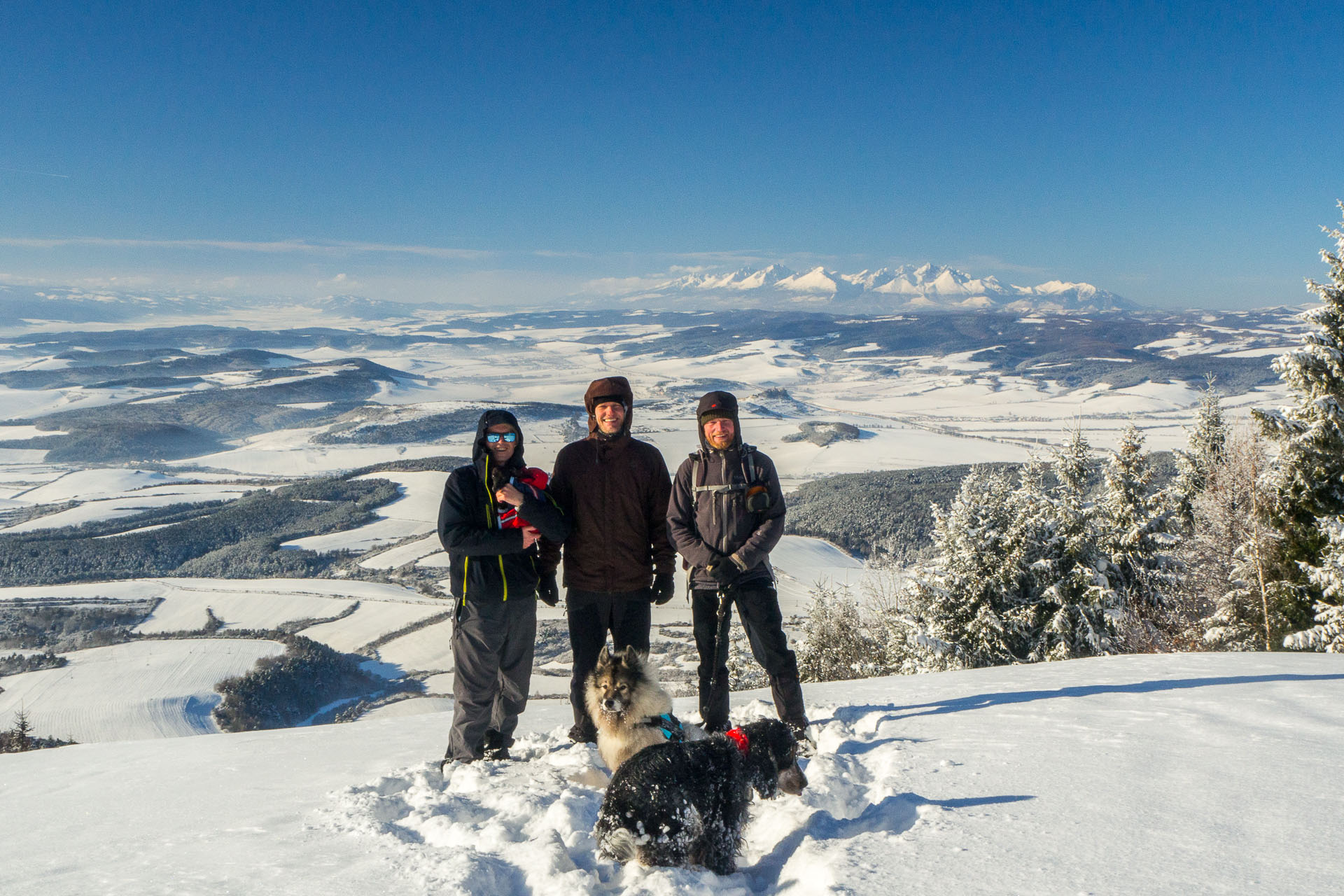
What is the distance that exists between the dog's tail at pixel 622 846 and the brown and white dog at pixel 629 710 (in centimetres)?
86

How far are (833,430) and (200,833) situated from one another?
106089mm

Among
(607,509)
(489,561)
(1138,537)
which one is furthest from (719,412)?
(1138,537)

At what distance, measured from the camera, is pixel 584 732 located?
442cm

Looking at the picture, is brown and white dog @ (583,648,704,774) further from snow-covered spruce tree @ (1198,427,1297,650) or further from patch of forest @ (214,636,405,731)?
patch of forest @ (214,636,405,731)

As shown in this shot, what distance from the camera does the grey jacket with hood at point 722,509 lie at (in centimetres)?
399

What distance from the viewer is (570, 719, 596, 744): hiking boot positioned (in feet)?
14.5

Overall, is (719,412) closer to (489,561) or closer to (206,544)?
(489,561)

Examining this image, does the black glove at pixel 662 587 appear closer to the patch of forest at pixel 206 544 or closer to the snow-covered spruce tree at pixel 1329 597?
the snow-covered spruce tree at pixel 1329 597

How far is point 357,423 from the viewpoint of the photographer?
118625 mm

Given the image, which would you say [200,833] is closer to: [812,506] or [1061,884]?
[1061,884]

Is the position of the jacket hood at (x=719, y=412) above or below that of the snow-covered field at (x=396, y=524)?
above

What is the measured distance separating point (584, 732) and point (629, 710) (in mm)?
1128

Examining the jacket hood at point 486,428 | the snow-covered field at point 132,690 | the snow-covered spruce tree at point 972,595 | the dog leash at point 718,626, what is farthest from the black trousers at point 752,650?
the snow-covered field at point 132,690

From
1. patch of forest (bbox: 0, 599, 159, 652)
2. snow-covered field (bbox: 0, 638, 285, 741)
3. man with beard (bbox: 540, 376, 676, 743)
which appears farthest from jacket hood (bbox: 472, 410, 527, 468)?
patch of forest (bbox: 0, 599, 159, 652)
